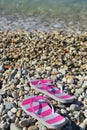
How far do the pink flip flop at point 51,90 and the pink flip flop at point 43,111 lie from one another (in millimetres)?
164

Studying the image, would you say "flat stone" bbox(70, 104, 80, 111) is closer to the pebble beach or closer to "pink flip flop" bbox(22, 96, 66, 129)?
the pebble beach

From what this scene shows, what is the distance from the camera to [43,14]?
13711 millimetres

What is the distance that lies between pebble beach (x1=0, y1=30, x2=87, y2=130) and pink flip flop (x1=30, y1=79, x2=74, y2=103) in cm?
8

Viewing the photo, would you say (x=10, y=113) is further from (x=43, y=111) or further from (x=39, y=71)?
(x=39, y=71)

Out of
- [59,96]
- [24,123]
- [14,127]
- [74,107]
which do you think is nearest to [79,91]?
[59,96]

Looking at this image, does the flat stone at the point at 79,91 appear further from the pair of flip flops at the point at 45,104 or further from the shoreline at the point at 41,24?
the shoreline at the point at 41,24

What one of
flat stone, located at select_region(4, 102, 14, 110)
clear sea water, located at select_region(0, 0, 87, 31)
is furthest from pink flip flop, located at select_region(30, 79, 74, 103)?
clear sea water, located at select_region(0, 0, 87, 31)

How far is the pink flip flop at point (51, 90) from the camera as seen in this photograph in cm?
580

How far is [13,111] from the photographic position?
5.45 m

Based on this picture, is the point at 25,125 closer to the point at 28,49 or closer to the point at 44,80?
the point at 44,80

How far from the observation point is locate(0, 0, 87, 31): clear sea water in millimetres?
12031

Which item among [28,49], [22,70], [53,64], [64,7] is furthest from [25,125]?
[64,7]

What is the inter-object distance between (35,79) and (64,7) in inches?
340

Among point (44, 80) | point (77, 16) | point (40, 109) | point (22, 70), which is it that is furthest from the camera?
point (77, 16)
